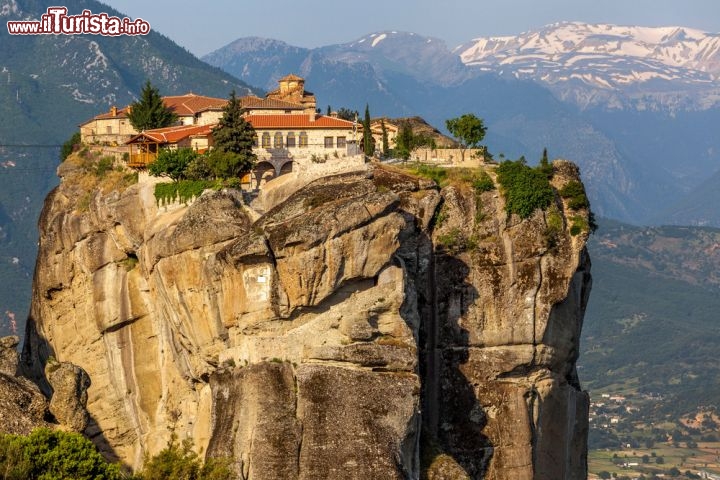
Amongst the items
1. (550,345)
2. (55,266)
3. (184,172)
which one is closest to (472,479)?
(550,345)

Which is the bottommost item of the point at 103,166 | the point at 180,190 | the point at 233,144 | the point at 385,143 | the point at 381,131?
the point at 180,190

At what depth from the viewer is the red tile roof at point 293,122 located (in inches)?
3420

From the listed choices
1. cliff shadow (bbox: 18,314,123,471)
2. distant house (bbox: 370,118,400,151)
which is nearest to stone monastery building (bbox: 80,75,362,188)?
distant house (bbox: 370,118,400,151)

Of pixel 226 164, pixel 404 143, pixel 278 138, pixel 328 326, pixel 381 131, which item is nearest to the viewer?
pixel 328 326

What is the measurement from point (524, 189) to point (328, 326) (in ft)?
54.6

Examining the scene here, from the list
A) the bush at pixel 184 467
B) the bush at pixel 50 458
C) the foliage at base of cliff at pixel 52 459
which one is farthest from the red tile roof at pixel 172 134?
the bush at pixel 50 458

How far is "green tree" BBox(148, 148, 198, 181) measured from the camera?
8025cm

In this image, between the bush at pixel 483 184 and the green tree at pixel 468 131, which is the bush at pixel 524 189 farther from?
the green tree at pixel 468 131

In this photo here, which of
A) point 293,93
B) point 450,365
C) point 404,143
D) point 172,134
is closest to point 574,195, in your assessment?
point 450,365

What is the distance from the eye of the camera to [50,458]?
57.2 m

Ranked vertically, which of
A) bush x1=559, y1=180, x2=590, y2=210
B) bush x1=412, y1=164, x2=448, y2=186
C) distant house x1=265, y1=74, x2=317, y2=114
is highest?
distant house x1=265, y1=74, x2=317, y2=114

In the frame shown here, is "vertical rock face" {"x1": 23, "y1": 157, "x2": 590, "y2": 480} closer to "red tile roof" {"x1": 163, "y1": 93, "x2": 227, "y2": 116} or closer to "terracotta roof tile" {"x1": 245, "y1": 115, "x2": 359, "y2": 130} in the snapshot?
"terracotta roof tile" {"x1": 245, "y1": 115, "x2": 359, "y2": 130}

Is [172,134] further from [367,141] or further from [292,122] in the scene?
[367,141]

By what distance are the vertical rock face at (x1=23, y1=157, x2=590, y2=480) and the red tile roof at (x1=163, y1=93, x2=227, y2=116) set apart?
1055 centimetres
